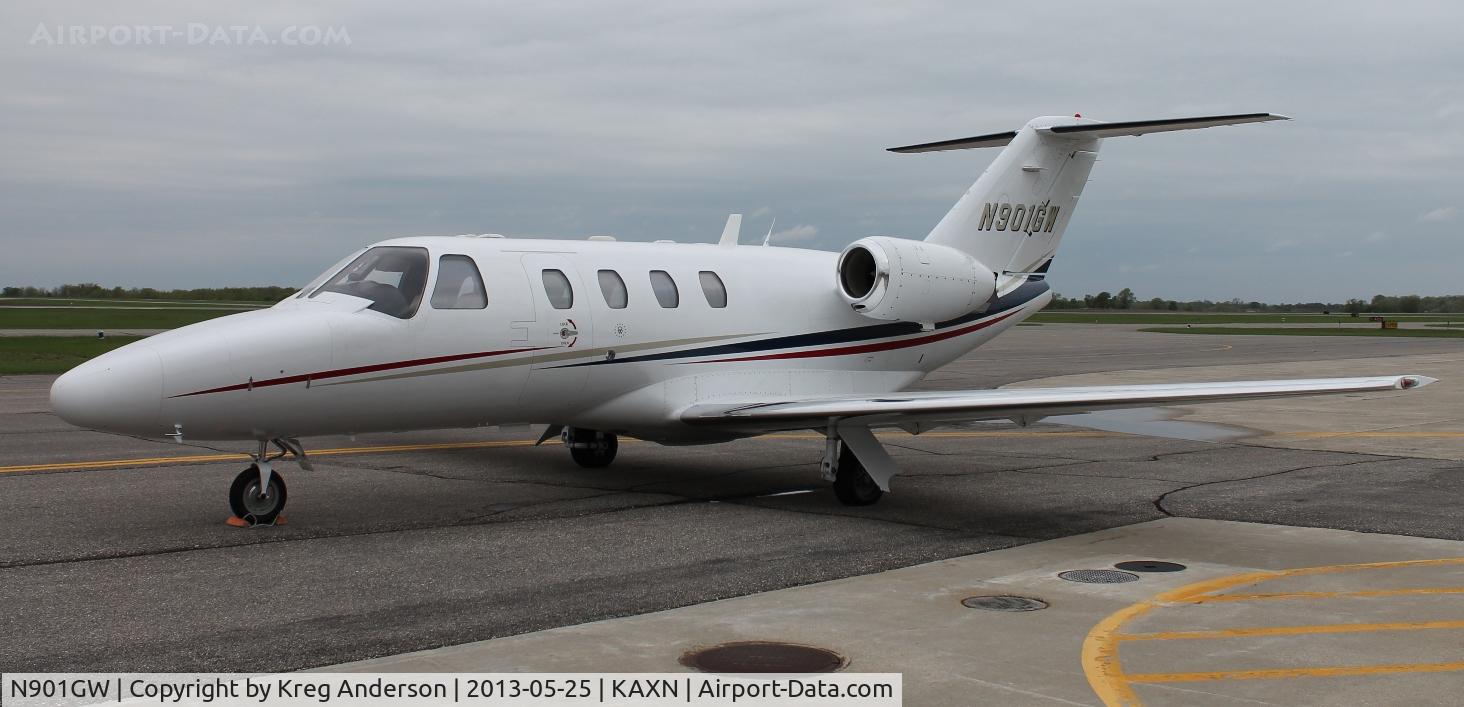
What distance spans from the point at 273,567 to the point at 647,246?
18.8 ft

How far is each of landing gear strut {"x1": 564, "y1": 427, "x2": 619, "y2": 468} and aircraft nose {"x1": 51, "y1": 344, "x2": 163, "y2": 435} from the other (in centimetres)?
564

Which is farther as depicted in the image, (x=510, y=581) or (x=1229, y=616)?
(x=510, y=581)

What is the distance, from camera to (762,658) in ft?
21.0

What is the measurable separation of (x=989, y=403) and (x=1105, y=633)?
3764 millimetres

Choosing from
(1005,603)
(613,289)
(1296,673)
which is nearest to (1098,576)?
(1005,603)


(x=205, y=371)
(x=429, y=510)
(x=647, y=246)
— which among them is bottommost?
(x=429, y=510)

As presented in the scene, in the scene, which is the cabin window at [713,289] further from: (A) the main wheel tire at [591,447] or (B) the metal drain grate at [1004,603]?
(B) the metal drain grate at [1004,603]

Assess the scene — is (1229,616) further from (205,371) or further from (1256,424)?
(1256,424)

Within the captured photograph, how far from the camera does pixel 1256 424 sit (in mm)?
20172

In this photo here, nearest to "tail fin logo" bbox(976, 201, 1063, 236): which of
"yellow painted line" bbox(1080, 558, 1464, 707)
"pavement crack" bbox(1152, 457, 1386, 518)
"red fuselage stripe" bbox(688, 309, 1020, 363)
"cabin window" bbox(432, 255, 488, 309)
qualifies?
"red fuselage stripe" bbox(688, 309, 1020, 363)

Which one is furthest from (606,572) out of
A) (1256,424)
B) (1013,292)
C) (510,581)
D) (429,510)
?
(1256,424)

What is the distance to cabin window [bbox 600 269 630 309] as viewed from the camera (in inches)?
480

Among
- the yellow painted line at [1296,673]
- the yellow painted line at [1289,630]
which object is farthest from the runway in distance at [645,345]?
the yellow painted line at [1296,673]

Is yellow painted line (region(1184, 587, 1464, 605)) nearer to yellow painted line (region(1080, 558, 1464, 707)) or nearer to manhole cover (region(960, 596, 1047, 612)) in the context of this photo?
yellow painted line (region(1080, 558, 1464, 707))
